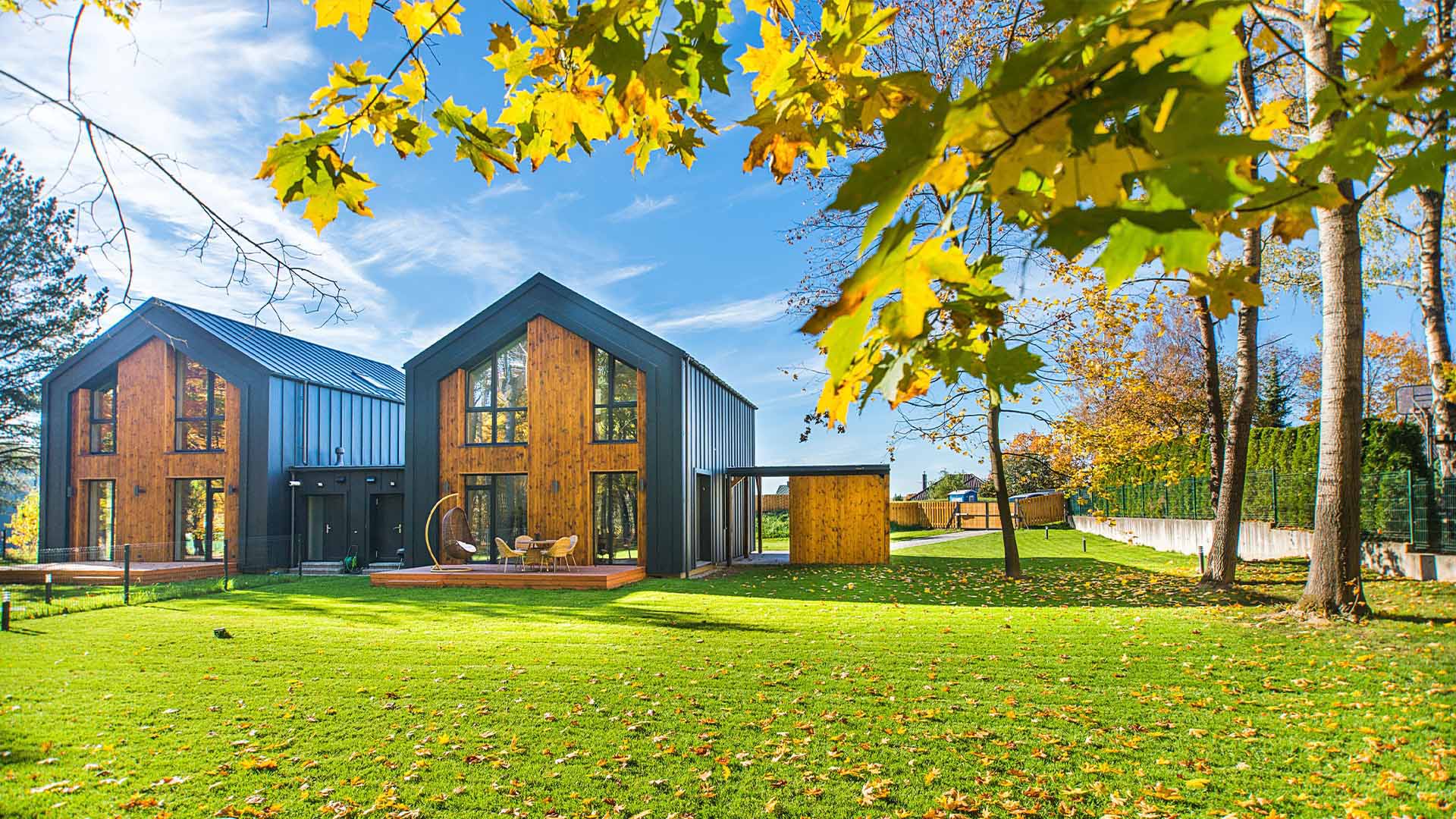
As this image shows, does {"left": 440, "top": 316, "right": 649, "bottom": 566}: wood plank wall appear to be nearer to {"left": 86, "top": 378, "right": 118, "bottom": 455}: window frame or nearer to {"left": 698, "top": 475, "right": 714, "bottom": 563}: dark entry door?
{"left": 698, "top": 475, "right": 714, "bottom": 563}: dark entry door

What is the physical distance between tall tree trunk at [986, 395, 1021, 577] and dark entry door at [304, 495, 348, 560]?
16.7 m

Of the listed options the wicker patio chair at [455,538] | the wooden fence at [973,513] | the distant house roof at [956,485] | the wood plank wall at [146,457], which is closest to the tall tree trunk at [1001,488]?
the wicker patio chair at [455,538]

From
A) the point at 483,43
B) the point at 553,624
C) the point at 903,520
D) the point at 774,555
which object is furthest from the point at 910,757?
the point at 903,520

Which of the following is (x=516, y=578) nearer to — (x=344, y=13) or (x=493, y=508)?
(x=493, y=508)

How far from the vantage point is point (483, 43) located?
117 inches

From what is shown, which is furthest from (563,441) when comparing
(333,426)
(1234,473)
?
(1234,473)

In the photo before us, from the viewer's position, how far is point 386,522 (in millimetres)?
21641

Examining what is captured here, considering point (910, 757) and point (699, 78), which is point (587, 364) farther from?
point (699, 78)

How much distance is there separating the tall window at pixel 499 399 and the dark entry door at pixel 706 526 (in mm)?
4593

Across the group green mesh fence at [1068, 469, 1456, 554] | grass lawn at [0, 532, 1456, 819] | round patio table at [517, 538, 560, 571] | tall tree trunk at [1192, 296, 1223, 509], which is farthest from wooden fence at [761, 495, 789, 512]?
grass lawn at [0, 532, 1456, 819]

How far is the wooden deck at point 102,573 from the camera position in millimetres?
17688

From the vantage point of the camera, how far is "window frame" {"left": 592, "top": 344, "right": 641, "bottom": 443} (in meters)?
18.0

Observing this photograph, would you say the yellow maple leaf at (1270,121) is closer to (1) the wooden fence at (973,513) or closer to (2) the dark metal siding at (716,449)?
(2) the dark metal siding at (716,449)

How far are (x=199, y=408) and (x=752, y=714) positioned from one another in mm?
21196
